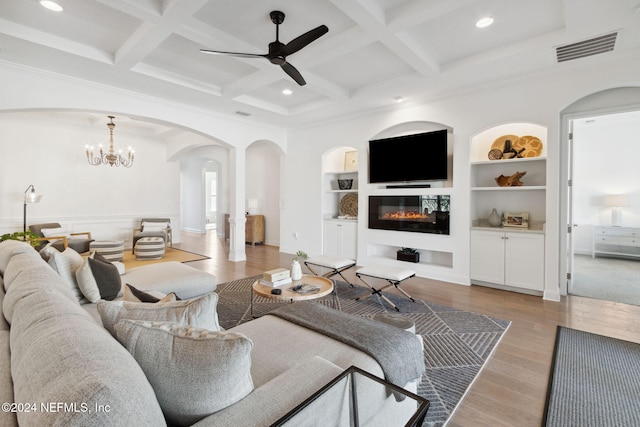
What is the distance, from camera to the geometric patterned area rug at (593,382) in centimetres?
186

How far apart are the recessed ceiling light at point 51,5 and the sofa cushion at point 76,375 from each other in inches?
122

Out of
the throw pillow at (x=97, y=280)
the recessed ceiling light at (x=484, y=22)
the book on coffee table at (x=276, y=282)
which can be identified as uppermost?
the recessed ceiling light at (x=484, y=22)

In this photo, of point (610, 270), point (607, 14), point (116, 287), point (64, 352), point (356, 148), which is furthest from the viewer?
point (356, 148)

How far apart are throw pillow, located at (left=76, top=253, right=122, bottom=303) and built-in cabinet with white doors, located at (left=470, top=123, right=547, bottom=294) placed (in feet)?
14.5

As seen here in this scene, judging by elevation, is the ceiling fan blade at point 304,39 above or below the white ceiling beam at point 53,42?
below

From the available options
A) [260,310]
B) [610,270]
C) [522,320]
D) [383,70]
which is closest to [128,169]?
[260,310]

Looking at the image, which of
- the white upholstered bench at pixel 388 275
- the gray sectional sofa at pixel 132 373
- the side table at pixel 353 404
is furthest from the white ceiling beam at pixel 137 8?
the white upholstered bench at pixel 388 275

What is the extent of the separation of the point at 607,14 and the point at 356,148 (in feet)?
12.1

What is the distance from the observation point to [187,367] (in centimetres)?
98

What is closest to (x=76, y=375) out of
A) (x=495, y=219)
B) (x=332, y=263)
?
(x=332, y=263)

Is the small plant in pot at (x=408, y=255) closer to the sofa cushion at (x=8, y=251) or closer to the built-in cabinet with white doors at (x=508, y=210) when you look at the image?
the built-in cabinet with white doors at (x=508, y=210)

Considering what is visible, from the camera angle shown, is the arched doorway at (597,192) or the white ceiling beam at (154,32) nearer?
the white ceiling beam at (154,32)

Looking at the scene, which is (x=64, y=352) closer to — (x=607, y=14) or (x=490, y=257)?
(x=607, y=14)

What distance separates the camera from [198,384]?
975 millimetres
